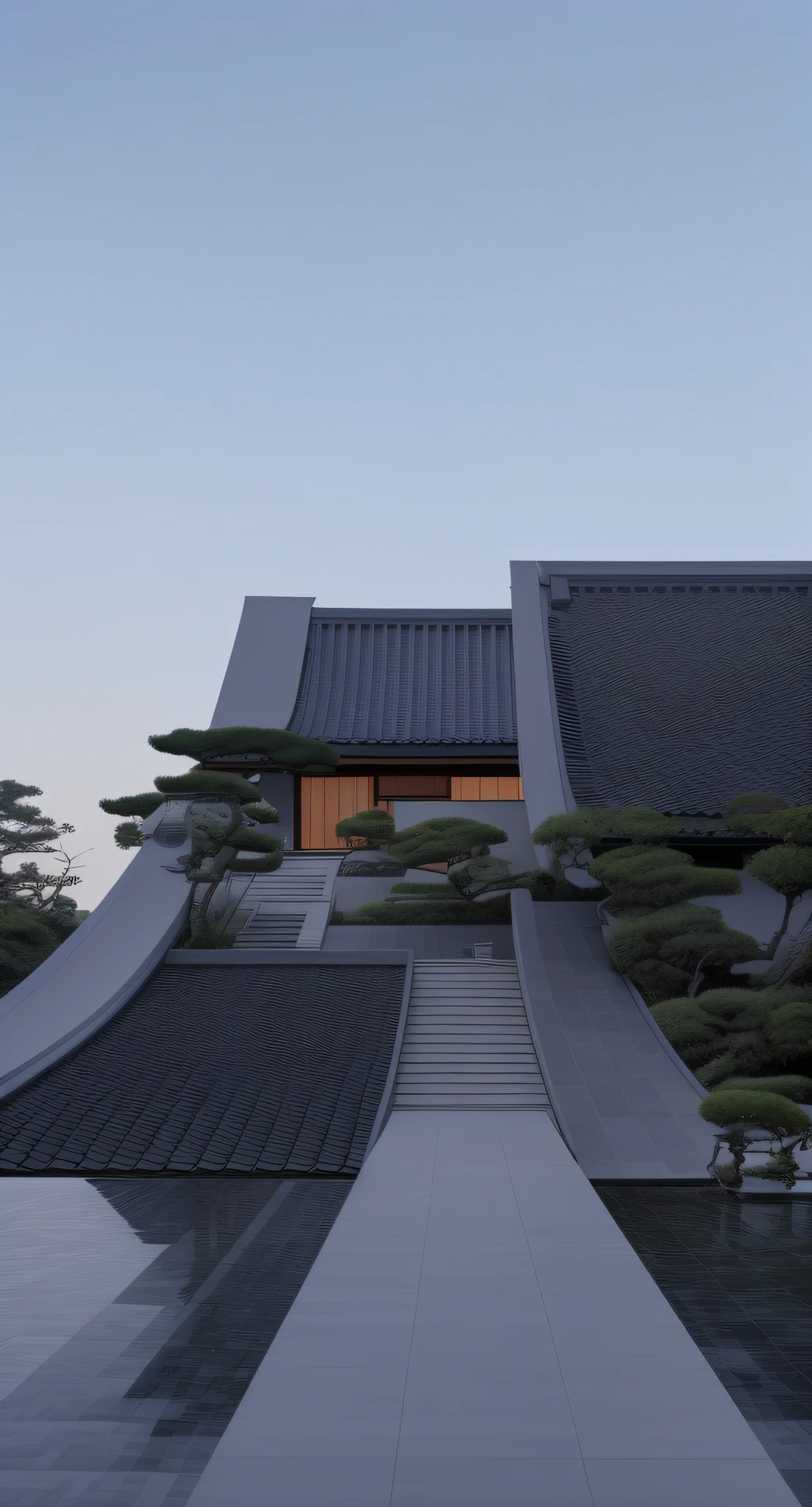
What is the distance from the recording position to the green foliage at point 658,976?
1248cm

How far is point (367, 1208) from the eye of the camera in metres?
6.95

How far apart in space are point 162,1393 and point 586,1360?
2.01 m

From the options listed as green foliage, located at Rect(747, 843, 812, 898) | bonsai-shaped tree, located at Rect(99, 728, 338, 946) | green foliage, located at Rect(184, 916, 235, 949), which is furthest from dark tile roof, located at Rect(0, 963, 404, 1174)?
green foliage, located at Rect(747, 843, 812, 898)

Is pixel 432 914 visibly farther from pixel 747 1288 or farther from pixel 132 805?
pixel 747 1288

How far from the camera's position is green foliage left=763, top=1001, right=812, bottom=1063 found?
→ 1083 cm

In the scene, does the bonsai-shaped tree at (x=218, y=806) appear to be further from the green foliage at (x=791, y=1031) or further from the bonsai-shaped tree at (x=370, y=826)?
the green foliage at (x=791, y=1031)

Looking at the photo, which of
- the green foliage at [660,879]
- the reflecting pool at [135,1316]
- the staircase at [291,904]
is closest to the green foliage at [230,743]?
the staircase at [291,904]

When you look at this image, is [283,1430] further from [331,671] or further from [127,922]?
[331,671]

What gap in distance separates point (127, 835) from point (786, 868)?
10334 millimetres

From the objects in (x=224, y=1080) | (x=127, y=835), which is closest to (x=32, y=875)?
(x=127, y=835)

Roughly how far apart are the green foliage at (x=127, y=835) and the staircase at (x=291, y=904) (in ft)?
6.47

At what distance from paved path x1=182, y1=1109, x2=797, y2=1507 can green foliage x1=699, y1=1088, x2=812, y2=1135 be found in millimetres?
2578

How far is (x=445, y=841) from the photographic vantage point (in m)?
15.7

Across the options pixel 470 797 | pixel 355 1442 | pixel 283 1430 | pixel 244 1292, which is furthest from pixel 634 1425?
pixel 470 797
